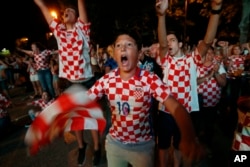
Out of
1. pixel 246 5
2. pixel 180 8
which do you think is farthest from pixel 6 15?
pixel 246 5

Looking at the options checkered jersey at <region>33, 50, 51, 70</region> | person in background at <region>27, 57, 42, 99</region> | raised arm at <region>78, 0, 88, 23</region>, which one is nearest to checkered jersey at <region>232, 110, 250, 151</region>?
raised arm at <region>78, 0, 88, 23</region>

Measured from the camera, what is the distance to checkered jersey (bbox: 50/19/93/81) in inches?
160

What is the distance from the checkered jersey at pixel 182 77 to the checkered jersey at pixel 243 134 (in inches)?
37.4

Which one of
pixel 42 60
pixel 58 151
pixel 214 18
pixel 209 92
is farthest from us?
pixel 42 60

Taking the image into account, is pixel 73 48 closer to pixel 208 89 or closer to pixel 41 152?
pixel 41 152

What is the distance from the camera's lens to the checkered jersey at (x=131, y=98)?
102 inches

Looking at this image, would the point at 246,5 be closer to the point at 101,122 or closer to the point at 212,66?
the point at 212,66

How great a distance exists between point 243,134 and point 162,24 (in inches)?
58.6

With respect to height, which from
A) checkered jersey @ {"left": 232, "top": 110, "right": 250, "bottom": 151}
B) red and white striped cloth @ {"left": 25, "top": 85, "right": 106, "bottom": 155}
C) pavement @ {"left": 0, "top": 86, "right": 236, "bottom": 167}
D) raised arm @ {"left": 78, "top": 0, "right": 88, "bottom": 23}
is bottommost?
pavement @ {"left": 0, "top": 86, "right": 236, "bottom": 167}

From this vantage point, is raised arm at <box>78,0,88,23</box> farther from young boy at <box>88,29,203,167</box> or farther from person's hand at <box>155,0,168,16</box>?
young boy at <box>88,29,203,167</box>

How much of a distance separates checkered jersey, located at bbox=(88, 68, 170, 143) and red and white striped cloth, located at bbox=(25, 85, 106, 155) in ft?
0.54

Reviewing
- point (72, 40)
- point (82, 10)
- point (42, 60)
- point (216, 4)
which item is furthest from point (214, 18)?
point (42, 60)

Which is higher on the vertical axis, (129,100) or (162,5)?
(162,5)

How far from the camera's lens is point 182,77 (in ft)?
11.9
